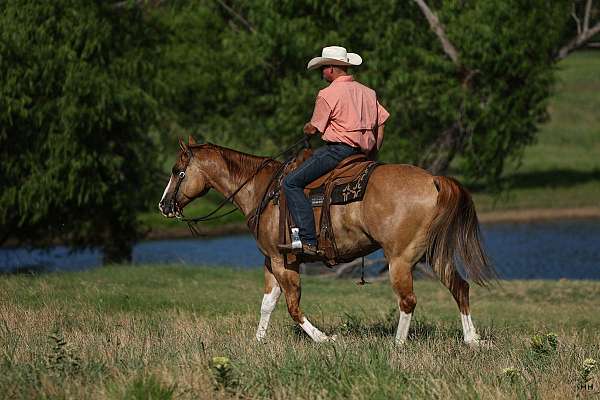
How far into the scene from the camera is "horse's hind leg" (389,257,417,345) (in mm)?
10273

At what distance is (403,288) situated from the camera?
33.7 feet

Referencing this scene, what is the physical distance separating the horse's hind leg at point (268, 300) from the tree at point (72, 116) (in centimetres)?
1117

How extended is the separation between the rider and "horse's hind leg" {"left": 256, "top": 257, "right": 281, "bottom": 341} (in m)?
0.56

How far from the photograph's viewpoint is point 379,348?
909cm

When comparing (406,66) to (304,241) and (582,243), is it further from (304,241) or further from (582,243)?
(304,241)

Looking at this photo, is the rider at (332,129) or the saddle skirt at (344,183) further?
the rider at (332,129)

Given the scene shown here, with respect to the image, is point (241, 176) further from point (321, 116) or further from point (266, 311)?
point (266, 311)

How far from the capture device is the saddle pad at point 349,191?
10.4 m

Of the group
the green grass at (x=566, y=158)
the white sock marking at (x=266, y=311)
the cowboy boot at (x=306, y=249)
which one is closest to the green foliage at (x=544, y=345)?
the cowboy boot at (x=306, y=249)

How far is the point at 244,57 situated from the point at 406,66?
381 centimetres

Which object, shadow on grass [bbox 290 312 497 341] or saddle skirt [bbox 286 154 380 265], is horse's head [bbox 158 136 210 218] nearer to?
saddle skirt [bbox 286 154 380 265]

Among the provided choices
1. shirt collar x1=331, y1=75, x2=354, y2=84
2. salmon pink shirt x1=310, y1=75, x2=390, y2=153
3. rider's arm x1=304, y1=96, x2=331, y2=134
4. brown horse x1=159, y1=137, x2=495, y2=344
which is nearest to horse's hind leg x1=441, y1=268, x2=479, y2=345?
brown horse x1=159, y1=137, x2=495, y2=344

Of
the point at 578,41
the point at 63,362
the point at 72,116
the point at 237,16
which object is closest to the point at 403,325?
the point at 63,362

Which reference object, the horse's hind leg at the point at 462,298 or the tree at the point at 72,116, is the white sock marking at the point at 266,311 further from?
the tree at the point at 72,116
